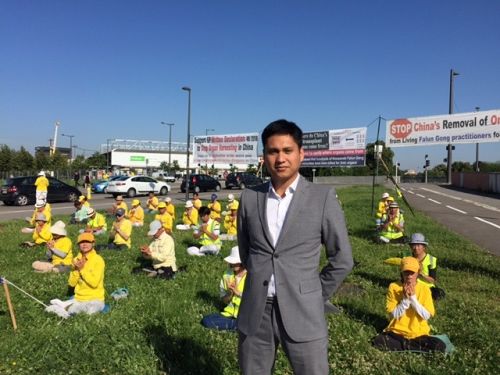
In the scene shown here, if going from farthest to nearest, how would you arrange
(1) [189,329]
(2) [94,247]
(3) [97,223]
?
(3) [97,223] < (2) [94,247] < (1) [189,329]

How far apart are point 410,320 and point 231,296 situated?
2244mm

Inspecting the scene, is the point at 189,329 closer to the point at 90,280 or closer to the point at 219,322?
the point at 219,322

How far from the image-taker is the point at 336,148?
26312 millimetres

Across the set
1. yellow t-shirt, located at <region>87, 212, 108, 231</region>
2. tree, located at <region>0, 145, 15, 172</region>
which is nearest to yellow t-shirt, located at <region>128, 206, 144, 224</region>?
yellow t-shirt, located at <region>87, 212, 108, 231</region>

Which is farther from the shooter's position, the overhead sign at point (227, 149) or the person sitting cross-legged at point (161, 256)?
the overhead sign at point (227, 149)

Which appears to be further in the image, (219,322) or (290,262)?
(219,322)

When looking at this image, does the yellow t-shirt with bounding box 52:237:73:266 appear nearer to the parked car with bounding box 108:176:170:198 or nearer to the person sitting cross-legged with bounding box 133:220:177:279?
the person sitting cross-legged with bounding box 133:220:177:279

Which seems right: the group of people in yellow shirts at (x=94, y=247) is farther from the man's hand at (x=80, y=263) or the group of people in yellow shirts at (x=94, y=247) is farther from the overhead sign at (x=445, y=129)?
the overhead sign at (x=445, y=129)

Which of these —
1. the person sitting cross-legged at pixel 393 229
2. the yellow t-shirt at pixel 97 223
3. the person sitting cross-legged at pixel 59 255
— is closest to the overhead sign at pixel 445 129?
the person sitting cross-legged at pixel 393 229

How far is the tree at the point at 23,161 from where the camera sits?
61.0 metres

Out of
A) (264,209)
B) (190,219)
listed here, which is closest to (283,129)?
(264,209)

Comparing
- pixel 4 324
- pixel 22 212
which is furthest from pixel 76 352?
pixel 22 212

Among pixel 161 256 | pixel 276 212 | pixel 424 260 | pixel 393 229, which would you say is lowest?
pixel 161 256

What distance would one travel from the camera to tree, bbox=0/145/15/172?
5822 cm
